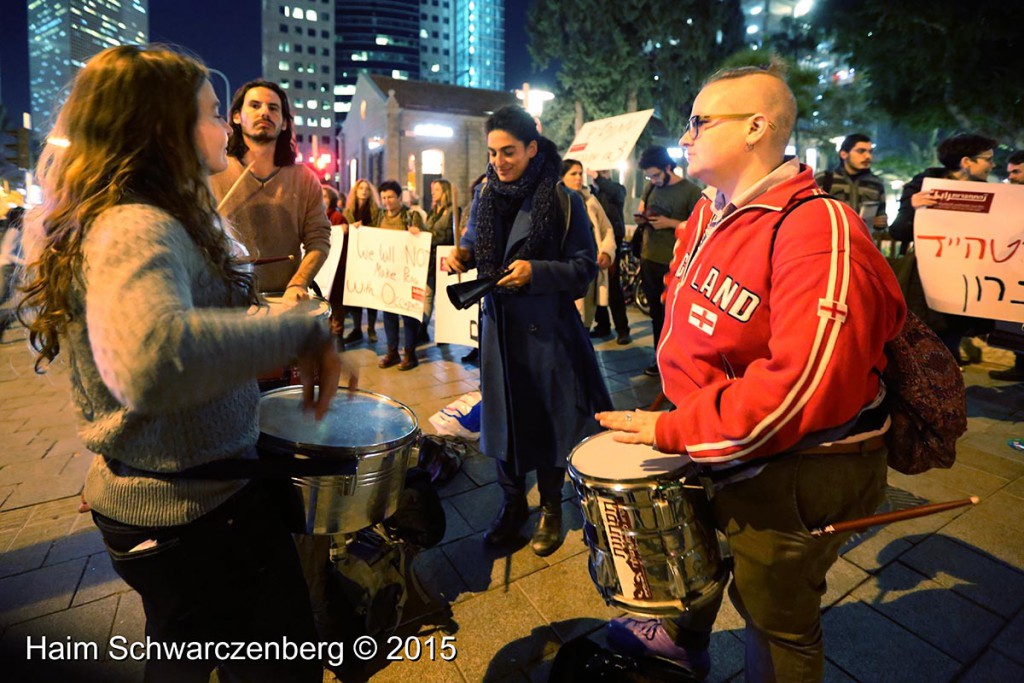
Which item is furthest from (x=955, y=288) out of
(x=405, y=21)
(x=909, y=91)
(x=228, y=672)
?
(x=405, y=21)

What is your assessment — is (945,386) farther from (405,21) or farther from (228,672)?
(405,21)

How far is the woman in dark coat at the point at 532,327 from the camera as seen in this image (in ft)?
9.46

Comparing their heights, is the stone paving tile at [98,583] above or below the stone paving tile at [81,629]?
above

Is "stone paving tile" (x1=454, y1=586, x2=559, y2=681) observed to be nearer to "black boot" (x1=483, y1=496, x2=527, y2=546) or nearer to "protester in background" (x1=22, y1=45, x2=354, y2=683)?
"black boot" (x1=483, y1=496, x2=527, y2=546)

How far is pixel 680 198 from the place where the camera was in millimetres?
6223

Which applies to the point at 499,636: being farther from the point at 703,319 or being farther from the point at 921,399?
the point at 921,399

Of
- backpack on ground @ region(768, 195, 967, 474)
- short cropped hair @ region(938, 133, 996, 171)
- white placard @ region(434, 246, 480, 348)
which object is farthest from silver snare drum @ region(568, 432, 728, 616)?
short cropped hair @ region(938, 133, 996, 171)

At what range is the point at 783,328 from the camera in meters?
1.32

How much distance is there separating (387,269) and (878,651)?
230 inches

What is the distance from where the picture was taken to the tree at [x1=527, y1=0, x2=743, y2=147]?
89.8 feet

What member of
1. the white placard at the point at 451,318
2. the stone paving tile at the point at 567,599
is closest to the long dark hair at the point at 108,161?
the stone paving tile at the point at 567,599

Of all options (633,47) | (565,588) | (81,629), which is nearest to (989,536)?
(565,588)

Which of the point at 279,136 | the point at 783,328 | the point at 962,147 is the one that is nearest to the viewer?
the point at 783,328

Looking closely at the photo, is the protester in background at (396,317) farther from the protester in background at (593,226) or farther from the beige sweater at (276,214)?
the beige sweater at (276,214)
